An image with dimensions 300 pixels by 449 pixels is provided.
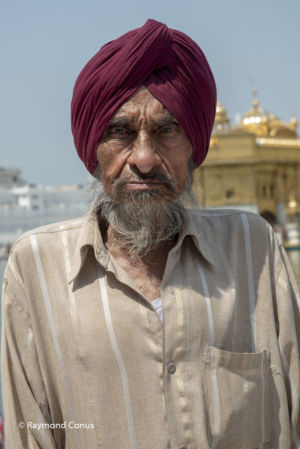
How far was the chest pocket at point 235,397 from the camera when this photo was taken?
1088mm

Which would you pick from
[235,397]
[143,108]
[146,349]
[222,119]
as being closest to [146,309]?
[146,349]

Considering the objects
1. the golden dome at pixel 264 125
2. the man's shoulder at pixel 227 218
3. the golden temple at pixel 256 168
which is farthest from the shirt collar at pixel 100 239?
the golden dome at pixel 264 125

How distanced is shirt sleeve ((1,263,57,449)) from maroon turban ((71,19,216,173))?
1.01 feet

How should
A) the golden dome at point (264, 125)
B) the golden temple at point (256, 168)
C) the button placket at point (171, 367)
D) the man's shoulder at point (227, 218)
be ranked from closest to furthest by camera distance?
the button placket at point (171, 367), the man's shoulder at point (227, 218), the golden temple at point (256, 168), the golden dome at point (264, 125)

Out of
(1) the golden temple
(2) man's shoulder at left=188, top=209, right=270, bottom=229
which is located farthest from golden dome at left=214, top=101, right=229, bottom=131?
(2) man's shoulder at left=188, top=209, right=270, bottom=229

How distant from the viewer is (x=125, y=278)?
109 centimetres

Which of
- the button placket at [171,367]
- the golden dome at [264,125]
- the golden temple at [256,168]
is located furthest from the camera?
the golden dome at [264,125]

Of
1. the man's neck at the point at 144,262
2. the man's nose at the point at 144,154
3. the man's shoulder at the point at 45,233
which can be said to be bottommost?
the man's neck at the point at 144,262

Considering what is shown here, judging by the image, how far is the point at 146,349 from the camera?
1.06 m

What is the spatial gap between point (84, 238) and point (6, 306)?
18 centimetres

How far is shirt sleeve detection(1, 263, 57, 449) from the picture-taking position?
109cm

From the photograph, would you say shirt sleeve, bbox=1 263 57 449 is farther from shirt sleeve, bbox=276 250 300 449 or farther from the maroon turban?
shirt sleeve, bbox=276 250 300 449

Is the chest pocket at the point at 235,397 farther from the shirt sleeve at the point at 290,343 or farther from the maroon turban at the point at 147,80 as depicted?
the maroon turban at the point at 147,80

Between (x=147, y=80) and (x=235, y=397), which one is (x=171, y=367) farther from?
(x=147, y=80)
